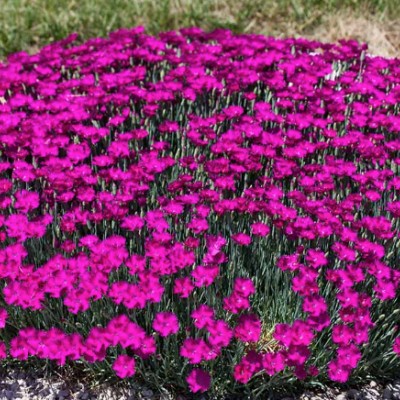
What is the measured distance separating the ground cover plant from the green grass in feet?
6.87

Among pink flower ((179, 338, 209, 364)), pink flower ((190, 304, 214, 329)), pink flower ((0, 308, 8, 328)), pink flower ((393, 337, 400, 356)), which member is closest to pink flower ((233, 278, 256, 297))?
pink flower ((190, 304, 214, 329))

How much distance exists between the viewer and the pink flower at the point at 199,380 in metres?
2.53

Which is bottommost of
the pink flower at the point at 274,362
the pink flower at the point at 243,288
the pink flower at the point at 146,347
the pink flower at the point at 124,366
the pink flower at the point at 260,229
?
the pink flower at the point at 124,366

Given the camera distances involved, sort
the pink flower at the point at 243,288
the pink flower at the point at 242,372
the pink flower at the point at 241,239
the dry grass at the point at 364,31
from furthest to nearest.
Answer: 1. the dry grass at the point at 364,31
2. the pink flower at the point at 241,239
3. the pink flower at the point at 243,288
4. the pink flower at the point at 242,372

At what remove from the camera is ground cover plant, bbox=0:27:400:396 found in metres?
2.63

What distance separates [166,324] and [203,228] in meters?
0.51

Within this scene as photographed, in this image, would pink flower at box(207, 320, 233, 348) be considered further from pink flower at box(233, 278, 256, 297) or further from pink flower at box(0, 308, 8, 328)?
pink flower at box(0, 308, 8, 328)

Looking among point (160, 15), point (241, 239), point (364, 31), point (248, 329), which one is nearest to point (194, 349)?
point (248, 329)

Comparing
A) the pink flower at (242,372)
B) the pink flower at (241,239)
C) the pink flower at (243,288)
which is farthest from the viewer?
the pink flower at (241,239)

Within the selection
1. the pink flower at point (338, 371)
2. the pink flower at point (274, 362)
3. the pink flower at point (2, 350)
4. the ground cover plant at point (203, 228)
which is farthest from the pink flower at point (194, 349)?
the pink flower at point (2, 350)

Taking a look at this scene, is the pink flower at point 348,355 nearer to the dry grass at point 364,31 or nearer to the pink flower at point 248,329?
the pink flower at point 248,329

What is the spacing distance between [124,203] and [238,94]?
5.34 ft

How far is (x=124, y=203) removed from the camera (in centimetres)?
315

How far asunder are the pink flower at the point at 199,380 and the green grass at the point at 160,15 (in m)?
4.63
